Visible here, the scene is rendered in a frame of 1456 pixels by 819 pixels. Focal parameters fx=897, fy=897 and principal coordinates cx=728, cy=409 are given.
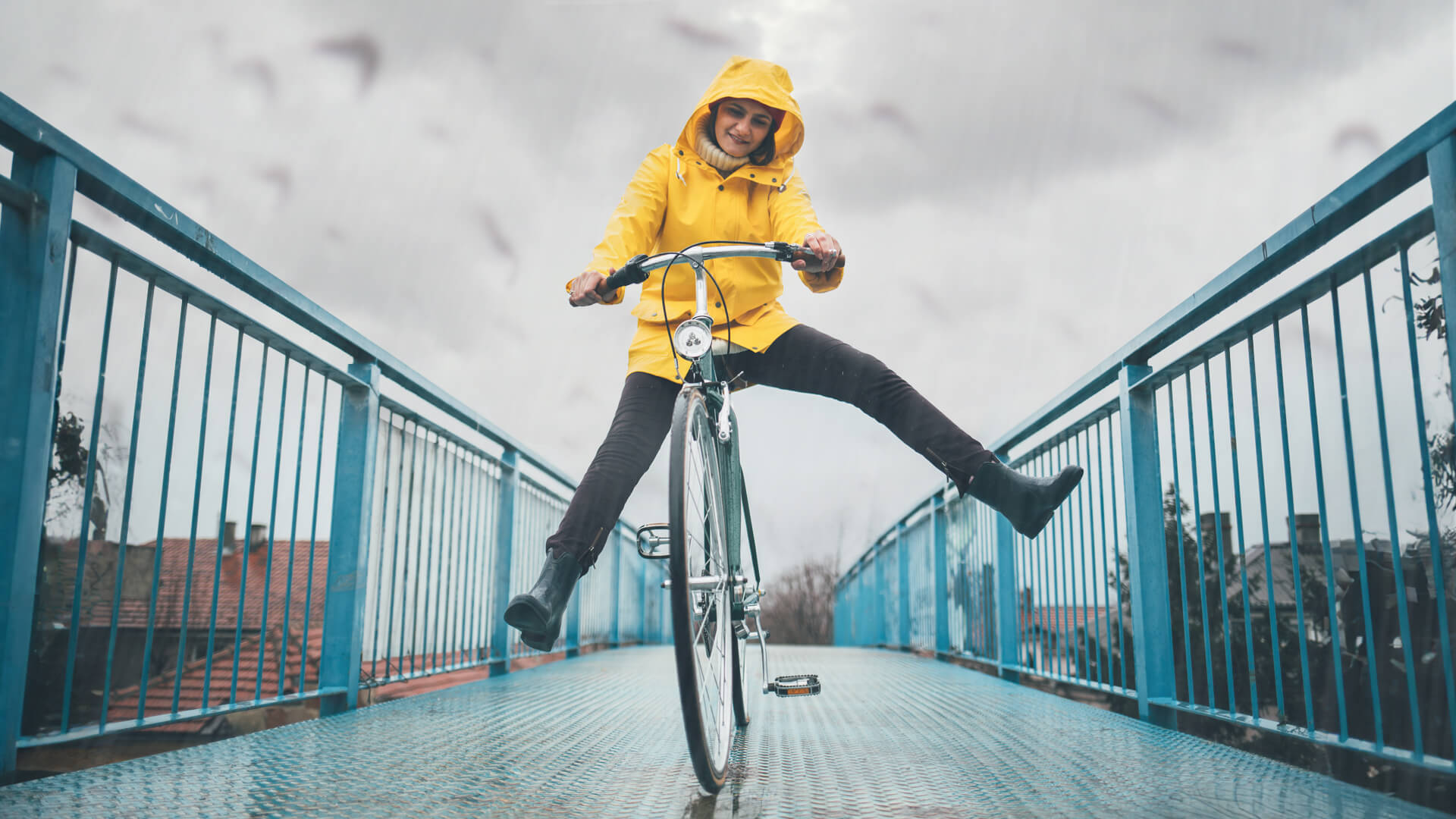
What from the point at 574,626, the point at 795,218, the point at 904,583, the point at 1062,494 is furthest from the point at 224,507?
the point at 904,583

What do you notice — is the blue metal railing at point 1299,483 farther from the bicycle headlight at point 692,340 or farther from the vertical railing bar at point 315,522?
the vertical railing bar at point 315,522

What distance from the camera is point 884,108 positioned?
18078mm

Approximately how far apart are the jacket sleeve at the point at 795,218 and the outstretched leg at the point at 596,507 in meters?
0.45

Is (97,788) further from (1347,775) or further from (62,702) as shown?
(1347,775)

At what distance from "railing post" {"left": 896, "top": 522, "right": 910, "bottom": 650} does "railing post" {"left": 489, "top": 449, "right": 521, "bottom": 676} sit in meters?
4.12

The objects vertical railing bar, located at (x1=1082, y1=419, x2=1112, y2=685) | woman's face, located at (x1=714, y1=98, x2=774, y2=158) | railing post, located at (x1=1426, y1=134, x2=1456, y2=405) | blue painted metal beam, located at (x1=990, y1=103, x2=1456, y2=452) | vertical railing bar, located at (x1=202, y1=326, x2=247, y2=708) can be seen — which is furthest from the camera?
vertical railing bar, located at (x1=1082, y1=419, x2=1112, y2=685)

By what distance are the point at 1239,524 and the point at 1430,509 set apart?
2.44ft

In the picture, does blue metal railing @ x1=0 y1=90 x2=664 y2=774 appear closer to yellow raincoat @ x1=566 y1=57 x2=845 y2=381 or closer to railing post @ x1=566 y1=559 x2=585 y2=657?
yellow raincoat @ x1=566 y1=57 x2=845 y2=381

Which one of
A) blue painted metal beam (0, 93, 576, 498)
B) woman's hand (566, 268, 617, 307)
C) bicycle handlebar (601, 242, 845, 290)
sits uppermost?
blue painted metal beam (0, 93, 576, 498)

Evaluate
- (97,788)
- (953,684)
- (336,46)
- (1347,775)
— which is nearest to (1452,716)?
(1347,775)

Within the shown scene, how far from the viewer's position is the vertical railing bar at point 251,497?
234cm

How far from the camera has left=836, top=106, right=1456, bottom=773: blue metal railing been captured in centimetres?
145

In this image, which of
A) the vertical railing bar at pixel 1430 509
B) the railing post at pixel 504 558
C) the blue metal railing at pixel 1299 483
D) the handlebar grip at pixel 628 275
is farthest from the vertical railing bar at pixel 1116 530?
the railing post at pixel 504 558

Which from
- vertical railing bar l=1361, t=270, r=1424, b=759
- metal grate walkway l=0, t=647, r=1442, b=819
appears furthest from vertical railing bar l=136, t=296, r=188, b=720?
vertical railing bar l=1361, t=270, r=1424, b=759
